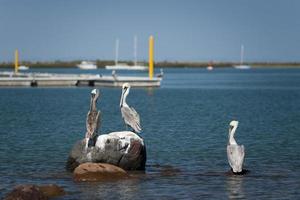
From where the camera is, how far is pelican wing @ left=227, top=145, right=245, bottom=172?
72.7ft

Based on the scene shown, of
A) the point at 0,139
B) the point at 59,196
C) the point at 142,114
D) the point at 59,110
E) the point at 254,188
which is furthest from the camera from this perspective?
the point at 59,110

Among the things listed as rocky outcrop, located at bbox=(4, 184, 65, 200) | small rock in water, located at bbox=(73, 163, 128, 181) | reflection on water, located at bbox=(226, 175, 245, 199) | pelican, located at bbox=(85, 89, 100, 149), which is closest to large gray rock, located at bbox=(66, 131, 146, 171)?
pelican, located at bbox=(85, 89, 100, 149)

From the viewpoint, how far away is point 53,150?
28391 millimetres

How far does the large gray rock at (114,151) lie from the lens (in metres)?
22.3

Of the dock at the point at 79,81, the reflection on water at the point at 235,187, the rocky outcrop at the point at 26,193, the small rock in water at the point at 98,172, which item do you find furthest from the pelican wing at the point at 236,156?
the dock at the point at 79,81

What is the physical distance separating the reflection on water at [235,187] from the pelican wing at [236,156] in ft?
0.92

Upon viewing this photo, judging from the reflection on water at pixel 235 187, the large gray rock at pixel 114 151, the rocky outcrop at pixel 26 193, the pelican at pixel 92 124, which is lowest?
the reflection on water at pixel 235 187

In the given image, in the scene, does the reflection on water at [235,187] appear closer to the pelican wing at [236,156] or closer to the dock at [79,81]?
the pelican wing at [236,156]

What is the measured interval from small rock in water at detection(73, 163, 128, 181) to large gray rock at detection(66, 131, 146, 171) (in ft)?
1.18

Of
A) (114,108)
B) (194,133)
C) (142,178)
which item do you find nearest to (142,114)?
(114,108)

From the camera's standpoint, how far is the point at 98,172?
21.8m

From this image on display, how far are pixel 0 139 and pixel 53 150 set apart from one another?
4.61 m

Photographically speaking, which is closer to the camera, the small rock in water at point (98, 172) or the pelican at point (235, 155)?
the small rock in water at point (98, 172)

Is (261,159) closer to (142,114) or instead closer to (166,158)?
(166,158)
